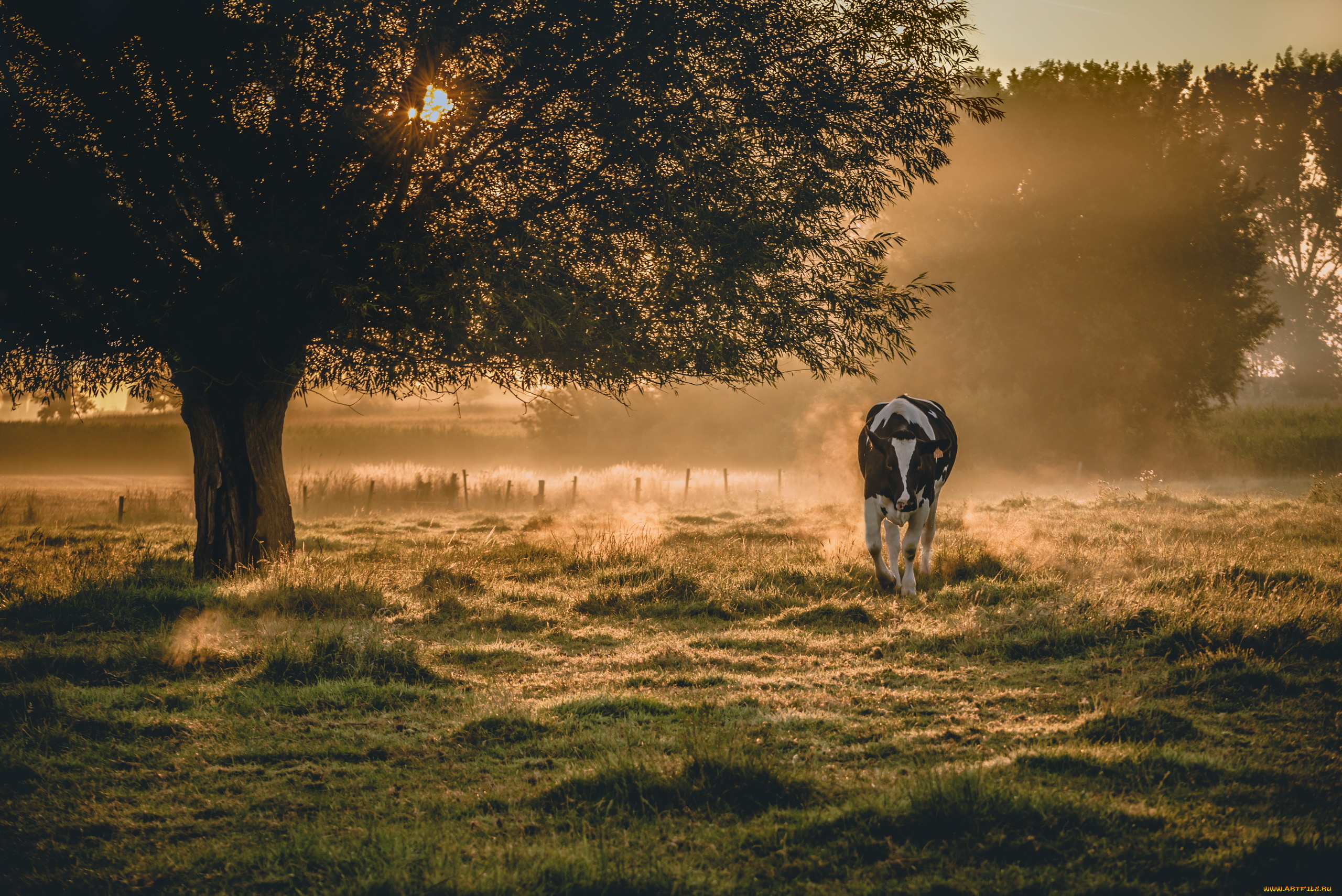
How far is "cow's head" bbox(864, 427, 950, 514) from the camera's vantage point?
11094mm

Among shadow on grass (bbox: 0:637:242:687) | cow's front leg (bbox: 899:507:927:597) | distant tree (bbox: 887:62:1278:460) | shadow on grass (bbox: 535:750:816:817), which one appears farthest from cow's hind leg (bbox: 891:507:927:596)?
distant tree (bbox: 887:62:1278:460)

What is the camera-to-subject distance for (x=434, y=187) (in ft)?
35.3

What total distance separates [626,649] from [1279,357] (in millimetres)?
72038

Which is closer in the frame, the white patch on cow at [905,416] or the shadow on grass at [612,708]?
the shadow on grass at [612,708]

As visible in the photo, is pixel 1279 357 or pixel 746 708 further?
pixel 1279 357

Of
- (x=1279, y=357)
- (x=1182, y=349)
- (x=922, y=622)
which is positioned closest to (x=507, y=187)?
(x=922, y=622)

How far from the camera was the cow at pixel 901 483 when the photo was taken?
11141mm

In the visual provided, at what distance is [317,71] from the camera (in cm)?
1059

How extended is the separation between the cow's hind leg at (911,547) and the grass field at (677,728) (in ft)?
1.72

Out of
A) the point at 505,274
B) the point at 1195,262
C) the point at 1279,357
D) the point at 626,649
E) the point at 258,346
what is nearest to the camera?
the point at 626,649

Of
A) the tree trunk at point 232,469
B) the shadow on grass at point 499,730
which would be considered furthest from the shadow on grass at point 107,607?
the shadow on grass at point 499,730

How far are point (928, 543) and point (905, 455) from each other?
2145mm

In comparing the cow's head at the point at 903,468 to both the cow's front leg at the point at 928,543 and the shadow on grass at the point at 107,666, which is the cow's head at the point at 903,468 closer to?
the cow's front leg at the point at 928,543

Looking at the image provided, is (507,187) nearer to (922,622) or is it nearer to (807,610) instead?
(807,610)
